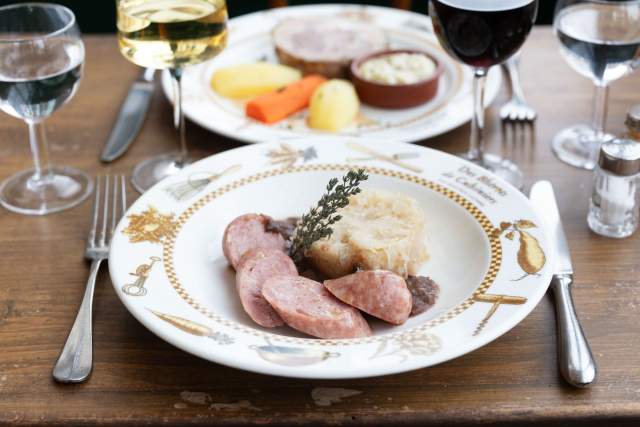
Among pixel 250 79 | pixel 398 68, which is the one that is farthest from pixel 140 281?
pixel 398 68

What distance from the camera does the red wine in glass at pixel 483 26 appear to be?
1445mm

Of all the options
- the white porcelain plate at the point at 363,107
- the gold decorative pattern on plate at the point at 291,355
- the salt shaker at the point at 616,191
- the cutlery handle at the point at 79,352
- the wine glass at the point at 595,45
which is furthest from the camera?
the white porcelain plate at the point at 363,107

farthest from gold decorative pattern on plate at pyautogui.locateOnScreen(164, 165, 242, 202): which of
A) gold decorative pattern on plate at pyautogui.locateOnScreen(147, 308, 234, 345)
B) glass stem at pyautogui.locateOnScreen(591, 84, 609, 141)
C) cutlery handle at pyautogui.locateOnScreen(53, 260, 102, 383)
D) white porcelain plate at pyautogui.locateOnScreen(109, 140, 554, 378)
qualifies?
glass stem at pyautogui.locateOnScreen(591, 84, 609, 141)

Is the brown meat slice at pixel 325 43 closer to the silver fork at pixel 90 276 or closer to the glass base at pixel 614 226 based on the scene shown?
the silver fork at pixel 90 276

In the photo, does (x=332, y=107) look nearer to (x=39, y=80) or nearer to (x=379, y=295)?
(x=39, y=80)

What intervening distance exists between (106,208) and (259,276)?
0.45m

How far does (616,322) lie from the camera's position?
1.23m

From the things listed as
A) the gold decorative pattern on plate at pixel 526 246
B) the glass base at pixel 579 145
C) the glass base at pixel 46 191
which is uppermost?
the gold decorative pattern on plate at pixel 526 246

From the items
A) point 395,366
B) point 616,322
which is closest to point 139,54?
point 395,366

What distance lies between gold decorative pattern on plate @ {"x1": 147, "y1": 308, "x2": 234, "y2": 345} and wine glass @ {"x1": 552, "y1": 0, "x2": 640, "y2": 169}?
2.97 feet

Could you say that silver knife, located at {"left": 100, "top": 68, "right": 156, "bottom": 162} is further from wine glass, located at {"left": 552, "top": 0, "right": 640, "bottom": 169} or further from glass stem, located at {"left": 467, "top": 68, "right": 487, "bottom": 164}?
wine glass, located at {"left": 552, "top": 0, "right": 640, "bottom": 169}

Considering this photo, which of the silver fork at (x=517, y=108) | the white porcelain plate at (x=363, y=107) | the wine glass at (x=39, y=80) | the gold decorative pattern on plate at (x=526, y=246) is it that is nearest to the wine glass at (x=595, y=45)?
the silver fork at (x=517, y=108)

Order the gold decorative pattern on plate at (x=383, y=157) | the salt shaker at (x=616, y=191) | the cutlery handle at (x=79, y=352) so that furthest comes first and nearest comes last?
the gold decorative pattern on plate at (x=383, y=157)
the salt shaker at (x=616, y=191)
the cutlery handle at (x=79, y=352)

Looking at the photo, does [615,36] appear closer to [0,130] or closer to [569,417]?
[569,417]
